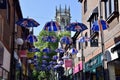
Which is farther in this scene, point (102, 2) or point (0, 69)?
point (102, 2)

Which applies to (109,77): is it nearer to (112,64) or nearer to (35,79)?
(112,64)

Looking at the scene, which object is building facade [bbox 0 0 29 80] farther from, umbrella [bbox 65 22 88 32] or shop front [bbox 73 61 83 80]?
shop front [bbox 73 61 83 80]

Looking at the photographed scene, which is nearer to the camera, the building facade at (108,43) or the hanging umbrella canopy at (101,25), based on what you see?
the hanging umbrella canopy at (101,25)

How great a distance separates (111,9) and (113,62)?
3.39 m

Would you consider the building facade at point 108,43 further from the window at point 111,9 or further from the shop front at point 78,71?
the shop front at point 78,71

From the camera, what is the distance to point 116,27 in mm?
20688

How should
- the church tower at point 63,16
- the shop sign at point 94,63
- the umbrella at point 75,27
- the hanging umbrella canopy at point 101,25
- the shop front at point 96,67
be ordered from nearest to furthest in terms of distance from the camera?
the hanging umbrella canopy at point 101,25 < the umbrella at point 75,27 < the shop sign at point 94,63 < the shop front at point 96,67 < the church tower at point 63,16

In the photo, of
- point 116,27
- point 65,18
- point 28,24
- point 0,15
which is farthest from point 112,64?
point 65,18

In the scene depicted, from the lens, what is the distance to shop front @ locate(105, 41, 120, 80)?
21297mm

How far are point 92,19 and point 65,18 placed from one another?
149998 mm

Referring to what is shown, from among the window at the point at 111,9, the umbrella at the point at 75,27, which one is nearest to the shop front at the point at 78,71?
the umbrella at the point at 75,27

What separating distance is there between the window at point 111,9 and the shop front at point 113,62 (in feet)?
6.02

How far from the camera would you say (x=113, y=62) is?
2308cm

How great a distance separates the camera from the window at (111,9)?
68.7 ft
